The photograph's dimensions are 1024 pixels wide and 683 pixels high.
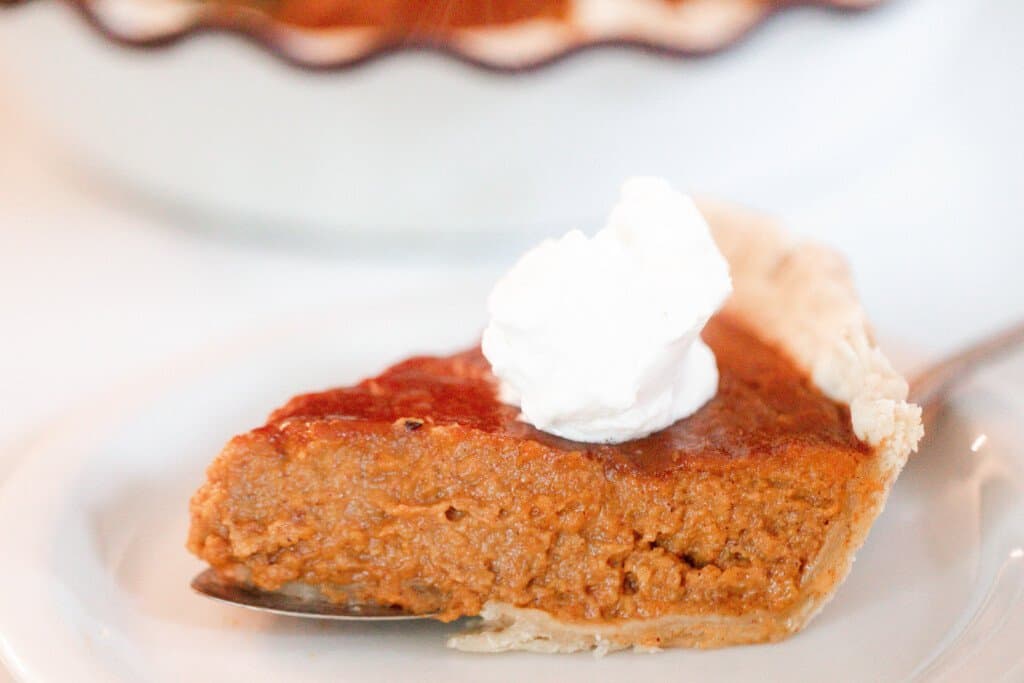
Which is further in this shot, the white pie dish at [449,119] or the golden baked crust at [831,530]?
the white pie dish at [449,119]

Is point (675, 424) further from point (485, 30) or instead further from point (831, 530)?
point (485, 30)

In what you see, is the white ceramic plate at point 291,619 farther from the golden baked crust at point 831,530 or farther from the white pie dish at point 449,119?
the white pie dish at point 449,119

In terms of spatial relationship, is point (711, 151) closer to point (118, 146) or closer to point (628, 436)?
point (628, 436)

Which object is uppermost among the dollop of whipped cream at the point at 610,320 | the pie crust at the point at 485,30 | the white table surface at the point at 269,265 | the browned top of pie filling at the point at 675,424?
the pie crust at the point at 485,30

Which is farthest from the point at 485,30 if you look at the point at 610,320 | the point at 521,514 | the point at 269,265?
the point at 521,514

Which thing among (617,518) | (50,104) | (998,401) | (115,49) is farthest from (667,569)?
(50,104)

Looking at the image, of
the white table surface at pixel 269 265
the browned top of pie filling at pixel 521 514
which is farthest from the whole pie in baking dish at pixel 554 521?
the white table surface at pixel 269 265

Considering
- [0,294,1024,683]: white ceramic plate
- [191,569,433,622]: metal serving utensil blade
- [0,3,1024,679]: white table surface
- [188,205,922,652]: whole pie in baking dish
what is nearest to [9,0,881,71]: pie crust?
[0,3,1024,679]: white table surface
